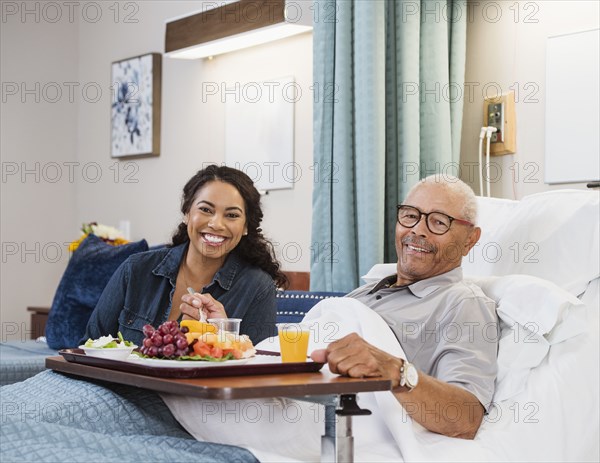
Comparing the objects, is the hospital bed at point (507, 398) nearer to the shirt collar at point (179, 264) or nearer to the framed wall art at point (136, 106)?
the shirt collar at point (179, 264)

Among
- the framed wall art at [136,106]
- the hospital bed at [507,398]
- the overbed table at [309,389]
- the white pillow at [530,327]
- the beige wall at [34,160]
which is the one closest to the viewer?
the overbed table at [309,389]

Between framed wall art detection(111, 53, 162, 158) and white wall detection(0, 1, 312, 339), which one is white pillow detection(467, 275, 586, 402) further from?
framed wall art detection(111, 53, 162, 158)

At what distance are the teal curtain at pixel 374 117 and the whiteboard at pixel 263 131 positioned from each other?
2.53 feet

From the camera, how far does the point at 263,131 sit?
389 cm

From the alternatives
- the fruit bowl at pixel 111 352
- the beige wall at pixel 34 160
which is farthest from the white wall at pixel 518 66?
the beige wall at pixel 34 160

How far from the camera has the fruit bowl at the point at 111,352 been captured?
5.28 ft

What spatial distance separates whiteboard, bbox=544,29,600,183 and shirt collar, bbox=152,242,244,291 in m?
1.05

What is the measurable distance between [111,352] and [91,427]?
0.14 metres

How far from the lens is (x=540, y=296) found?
1.92 metres

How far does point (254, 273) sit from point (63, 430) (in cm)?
108

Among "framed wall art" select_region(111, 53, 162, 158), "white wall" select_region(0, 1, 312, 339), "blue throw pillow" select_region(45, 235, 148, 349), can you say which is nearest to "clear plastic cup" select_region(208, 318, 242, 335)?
"blue throw pillow" select_region(45, 235, 148, 349)

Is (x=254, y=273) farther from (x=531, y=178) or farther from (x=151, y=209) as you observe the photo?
(x=151, y=209)

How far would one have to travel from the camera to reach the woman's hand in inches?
84.0

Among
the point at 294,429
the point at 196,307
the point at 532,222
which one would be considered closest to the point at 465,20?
the point at 532,222
